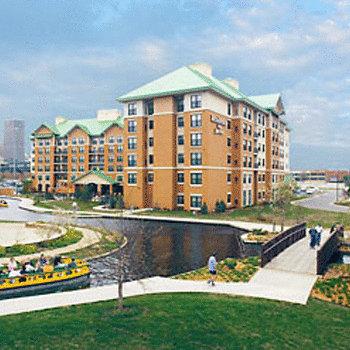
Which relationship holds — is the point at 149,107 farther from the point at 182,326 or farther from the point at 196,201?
the point at 182,326

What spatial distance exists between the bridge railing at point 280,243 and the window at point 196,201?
2084 centimetres

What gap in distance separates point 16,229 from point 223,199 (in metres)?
28.1

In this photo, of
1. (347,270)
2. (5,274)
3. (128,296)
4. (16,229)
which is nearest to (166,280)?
(128,296)

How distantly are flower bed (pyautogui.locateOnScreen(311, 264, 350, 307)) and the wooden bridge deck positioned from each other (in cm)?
102

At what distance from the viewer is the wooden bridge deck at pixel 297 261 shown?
70.5 ft

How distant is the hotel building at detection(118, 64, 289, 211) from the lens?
2013 inches

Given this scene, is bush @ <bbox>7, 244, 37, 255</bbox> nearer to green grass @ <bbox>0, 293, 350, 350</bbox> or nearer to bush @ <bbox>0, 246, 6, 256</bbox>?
bush @ <bbox>0, 246, 6, 256</bbox>

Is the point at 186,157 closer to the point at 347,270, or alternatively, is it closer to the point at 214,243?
the point at 214,243

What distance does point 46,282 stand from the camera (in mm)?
18219

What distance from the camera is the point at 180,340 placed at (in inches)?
460

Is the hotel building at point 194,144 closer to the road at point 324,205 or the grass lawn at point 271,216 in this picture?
the grass lawn at point 271,216

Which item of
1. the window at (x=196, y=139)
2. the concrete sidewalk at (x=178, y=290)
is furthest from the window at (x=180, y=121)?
the concrete sidewalk at (x=178, y=290)

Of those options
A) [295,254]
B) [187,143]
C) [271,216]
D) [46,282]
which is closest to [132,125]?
[187,143]

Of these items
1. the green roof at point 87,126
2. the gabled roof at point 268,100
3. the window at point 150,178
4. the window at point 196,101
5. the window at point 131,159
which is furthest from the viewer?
the green roof at point 87,126
